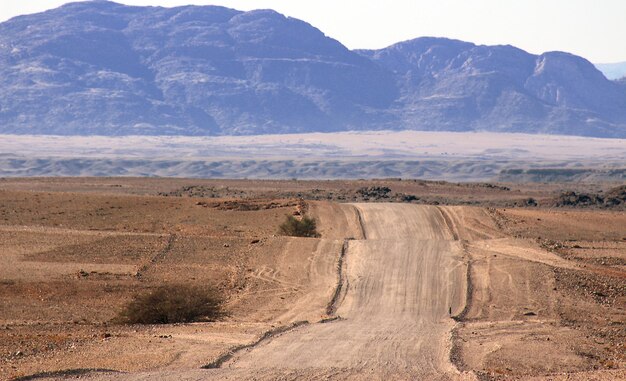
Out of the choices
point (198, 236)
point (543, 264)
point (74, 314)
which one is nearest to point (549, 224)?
point (543, 264)

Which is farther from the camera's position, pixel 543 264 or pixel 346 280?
pixel 543 264

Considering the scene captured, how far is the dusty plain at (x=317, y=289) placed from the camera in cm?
2058

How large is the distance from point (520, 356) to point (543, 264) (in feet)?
48.2

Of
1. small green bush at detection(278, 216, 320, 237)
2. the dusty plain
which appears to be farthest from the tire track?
small green bush at detection(278, 216, 320, 237)

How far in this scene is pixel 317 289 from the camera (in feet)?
107

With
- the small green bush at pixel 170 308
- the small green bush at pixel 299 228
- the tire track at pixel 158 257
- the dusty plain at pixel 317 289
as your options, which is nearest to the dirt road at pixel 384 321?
the dusty plain at pixel 317 289


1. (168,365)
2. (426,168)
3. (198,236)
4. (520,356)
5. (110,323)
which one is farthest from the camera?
(426,168)

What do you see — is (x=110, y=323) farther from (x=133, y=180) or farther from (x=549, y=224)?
(x=133, y=180)

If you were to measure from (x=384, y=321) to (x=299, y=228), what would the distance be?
52.0 feet

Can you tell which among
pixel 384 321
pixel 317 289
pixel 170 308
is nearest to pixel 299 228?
pixel 317 289

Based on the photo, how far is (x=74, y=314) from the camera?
27656 millimetres

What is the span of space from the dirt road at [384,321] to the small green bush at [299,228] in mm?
2250

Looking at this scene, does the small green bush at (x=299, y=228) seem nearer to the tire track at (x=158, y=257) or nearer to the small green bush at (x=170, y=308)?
the tire track at (x=158, y=257)

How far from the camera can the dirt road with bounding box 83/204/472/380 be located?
1936 centimetres
